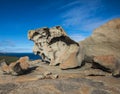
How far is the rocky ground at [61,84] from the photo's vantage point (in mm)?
16047

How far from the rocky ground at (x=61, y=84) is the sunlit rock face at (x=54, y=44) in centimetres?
521

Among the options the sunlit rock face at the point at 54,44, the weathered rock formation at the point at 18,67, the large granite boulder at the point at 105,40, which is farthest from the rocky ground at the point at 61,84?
the large granite boulder at the point at 105,40

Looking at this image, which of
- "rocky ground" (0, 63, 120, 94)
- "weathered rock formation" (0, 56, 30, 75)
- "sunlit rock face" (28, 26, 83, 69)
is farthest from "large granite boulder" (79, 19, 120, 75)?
"weathered rock formation" (0, 56, 30, 75)

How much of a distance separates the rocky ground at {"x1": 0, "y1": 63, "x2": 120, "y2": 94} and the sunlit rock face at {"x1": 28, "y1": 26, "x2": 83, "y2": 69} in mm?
5209

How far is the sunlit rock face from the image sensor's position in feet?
83.4

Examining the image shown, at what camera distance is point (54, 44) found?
26.5m

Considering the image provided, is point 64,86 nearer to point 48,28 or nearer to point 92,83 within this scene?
point 92,83

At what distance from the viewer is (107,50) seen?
88.8 feet

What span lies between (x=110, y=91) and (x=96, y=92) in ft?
4.11

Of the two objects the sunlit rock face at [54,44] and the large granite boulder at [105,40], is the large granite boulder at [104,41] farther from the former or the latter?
the sunlit rock face at [54,44]

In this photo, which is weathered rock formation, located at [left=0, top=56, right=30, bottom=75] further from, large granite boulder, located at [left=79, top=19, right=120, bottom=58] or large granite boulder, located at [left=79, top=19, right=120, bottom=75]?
large granite boulder, located at [left=79, top=19, right=120, bottom=58]

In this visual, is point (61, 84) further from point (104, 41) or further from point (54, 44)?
→ point (104, 41)

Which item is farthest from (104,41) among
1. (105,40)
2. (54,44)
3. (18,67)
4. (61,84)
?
(61,84)

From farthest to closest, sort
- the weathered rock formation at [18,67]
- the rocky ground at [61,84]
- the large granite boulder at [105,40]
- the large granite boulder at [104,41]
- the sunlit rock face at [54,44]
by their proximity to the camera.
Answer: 1. the large granite boulder at [105,40]
2. the large granite boulder at [104,41]
3. the sunlit rock face at [54,44]
4. the weathered rock formation at [18,67]
5. the rocky ground at [61,84]
